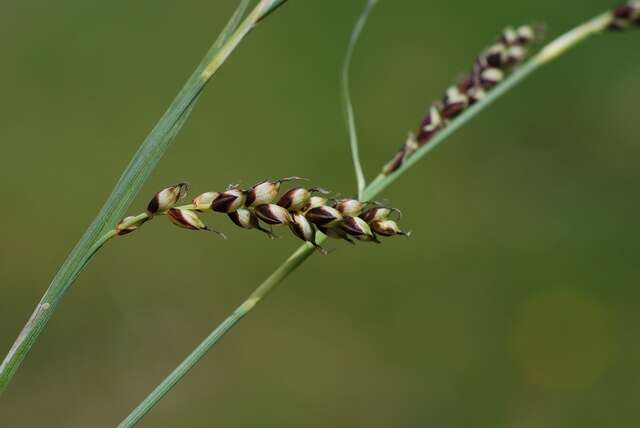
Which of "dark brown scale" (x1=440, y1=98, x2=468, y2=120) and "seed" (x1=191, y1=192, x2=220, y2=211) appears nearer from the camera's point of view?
"seed" (x1=191, y1=192, x2=220, y2=211)

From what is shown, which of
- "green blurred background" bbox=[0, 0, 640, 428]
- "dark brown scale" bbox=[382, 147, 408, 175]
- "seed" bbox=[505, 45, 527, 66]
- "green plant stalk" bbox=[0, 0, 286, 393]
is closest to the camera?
"green plant stalk" bbox=[0, 0, 286, 393]

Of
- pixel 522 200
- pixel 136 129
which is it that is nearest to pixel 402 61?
pixel 522 200

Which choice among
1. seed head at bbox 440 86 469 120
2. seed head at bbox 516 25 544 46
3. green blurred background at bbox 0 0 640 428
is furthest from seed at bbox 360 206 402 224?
green blurred background at bbox 0 0 640 428

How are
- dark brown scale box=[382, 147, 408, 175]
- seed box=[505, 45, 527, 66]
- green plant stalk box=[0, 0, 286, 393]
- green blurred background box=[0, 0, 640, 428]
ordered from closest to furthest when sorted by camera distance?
1. green plant stalk box=[0, 0, 286, 393]
2. dark brown scale box=[382, 147, 408, 175]
3. seed box=[505, 45, 527, 66]
4. green blurred background box=[0, 0, 640, 428]

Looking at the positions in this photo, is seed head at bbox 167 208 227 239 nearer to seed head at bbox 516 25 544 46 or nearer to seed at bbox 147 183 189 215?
seed at bbox 147 183 189 215

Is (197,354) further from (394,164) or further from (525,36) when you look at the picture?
(525,36)

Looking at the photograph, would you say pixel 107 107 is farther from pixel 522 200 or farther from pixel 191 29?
pixel 522 200

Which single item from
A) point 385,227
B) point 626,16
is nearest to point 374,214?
point 385,227
